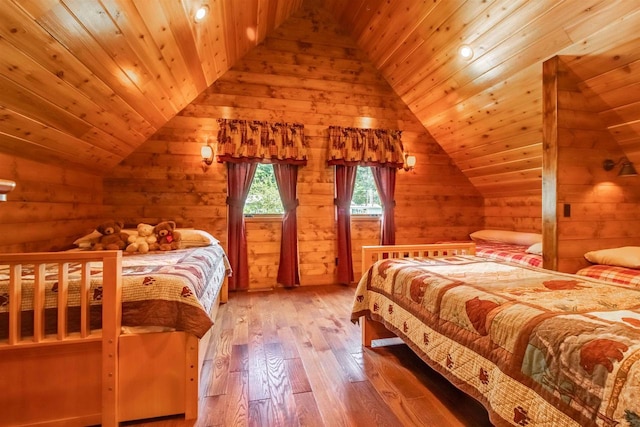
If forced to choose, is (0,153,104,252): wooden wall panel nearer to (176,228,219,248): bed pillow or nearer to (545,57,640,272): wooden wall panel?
(176,228,219,248): bed pillow

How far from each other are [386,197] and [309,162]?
3.90 ft

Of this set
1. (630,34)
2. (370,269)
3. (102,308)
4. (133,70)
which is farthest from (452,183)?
(102,308)

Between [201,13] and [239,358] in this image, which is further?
[201,13]

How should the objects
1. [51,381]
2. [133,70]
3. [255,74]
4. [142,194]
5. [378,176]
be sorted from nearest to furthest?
[51,381] < [133,70] < [142,194] < [255,74] < [378,176]

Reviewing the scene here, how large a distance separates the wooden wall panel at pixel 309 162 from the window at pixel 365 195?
0.19 metres

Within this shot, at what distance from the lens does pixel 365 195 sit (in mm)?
4531

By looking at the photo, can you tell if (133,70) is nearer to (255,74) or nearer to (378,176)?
(255,74)

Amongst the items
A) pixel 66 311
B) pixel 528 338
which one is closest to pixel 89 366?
pixel 66 311

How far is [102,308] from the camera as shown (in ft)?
4.73

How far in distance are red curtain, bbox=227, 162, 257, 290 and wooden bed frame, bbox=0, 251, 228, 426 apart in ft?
7.61

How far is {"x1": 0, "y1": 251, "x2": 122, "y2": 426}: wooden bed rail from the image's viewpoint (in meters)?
1.36

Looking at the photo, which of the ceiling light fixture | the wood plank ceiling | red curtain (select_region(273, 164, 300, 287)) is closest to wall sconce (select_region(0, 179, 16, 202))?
the wood plank ceiling

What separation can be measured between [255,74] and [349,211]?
215cm

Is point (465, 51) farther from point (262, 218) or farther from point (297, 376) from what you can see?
point (297, 376)
